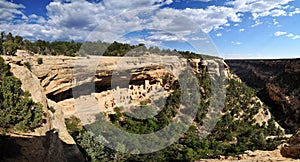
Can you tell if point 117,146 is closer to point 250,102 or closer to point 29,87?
point 29,87

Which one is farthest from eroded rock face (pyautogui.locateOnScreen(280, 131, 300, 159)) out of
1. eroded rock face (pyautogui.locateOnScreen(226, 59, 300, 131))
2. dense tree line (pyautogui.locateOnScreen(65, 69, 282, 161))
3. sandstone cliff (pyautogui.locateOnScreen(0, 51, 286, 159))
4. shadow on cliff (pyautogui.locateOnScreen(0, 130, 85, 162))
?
eroded rock face (pyautogui.locateOnScreen(226, 59, 300, 131))

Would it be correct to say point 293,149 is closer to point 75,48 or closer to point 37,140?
point 37,140

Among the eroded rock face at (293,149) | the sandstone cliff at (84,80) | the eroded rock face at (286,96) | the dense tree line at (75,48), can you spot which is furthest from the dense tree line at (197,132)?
the eroded rock face at (293,149)

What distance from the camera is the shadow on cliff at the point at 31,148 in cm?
1146

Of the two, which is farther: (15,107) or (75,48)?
(75,48)

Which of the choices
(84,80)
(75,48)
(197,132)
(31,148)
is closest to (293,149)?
(31,148)

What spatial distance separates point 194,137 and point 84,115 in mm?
12866

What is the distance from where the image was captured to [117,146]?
20250 mm

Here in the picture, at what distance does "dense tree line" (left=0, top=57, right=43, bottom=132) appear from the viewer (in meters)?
14.0

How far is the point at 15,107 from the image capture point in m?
14.6

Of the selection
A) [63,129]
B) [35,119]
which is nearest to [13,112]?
[35,119]

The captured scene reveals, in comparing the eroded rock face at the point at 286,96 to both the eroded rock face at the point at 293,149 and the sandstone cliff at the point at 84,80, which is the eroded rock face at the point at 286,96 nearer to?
the sandstone cliff at the point at 84,80

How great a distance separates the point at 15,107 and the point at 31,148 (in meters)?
3.54

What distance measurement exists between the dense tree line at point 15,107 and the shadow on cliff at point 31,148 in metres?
1.20
